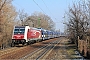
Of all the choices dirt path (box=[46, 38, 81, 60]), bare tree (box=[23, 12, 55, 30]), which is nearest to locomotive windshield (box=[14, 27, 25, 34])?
dirt path (box=[46, 38, 81, 60])

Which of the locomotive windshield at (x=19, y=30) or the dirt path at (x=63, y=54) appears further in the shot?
the locomotive windshield at (x=19, y=30)

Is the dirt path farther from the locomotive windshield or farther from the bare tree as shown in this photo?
the bare tree

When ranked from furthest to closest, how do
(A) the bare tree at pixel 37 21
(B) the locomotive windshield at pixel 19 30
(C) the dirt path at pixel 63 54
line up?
(A) the bare tree at pixel 37 21 < (B) the locomotive windshield at pixel 19 30 < (C) the dirt path at pixel 63 54

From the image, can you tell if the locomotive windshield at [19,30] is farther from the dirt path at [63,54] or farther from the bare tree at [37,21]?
the bare tree at [37,21]

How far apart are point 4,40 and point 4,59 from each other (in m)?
33.6

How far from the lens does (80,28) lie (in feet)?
111

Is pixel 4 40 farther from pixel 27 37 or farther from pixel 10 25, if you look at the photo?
pixel 27 37

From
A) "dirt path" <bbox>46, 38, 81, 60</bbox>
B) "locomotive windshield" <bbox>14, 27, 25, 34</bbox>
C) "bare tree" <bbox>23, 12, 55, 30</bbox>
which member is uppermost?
"bare tree" <bbox>23, 12, 55, 30</bbox>

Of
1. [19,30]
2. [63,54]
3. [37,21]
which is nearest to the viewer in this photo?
[63,54]

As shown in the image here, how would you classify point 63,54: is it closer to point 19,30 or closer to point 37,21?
point 19,30

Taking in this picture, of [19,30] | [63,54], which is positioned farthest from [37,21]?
[63,54]

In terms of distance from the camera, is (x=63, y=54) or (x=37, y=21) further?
(x=37, y=21)

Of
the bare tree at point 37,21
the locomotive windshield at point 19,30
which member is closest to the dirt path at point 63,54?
the locomotive windshield at point 19,30

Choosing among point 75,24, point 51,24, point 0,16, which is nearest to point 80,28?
point 75,24
